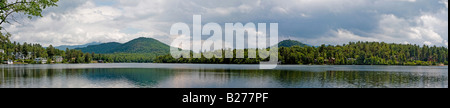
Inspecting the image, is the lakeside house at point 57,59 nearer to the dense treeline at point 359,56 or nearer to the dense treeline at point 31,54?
the dense treeline at point 31,54

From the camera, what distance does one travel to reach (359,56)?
538ft

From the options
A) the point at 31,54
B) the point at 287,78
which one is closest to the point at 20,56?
the point at 31,54

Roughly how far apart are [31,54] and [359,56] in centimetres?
17876

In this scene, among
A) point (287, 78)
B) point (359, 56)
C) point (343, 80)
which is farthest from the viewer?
point (359, 56)

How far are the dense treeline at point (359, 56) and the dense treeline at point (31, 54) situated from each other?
64.6m

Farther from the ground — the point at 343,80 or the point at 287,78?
the point at 287,78

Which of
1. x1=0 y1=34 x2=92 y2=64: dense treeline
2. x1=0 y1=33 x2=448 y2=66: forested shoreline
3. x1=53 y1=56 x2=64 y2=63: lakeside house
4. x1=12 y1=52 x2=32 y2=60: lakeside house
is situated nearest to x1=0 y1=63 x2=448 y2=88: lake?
x1=0 y1=33 x2=448 y2=66: forested shoreline

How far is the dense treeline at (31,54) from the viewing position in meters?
147

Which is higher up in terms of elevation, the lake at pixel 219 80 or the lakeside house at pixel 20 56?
the lakeside house at pixel 20 56

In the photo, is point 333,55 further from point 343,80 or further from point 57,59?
point 57,59

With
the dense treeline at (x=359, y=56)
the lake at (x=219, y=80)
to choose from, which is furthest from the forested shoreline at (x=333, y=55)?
the lake at (x=219, y=80)

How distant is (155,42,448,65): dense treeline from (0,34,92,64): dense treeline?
64571 mm
